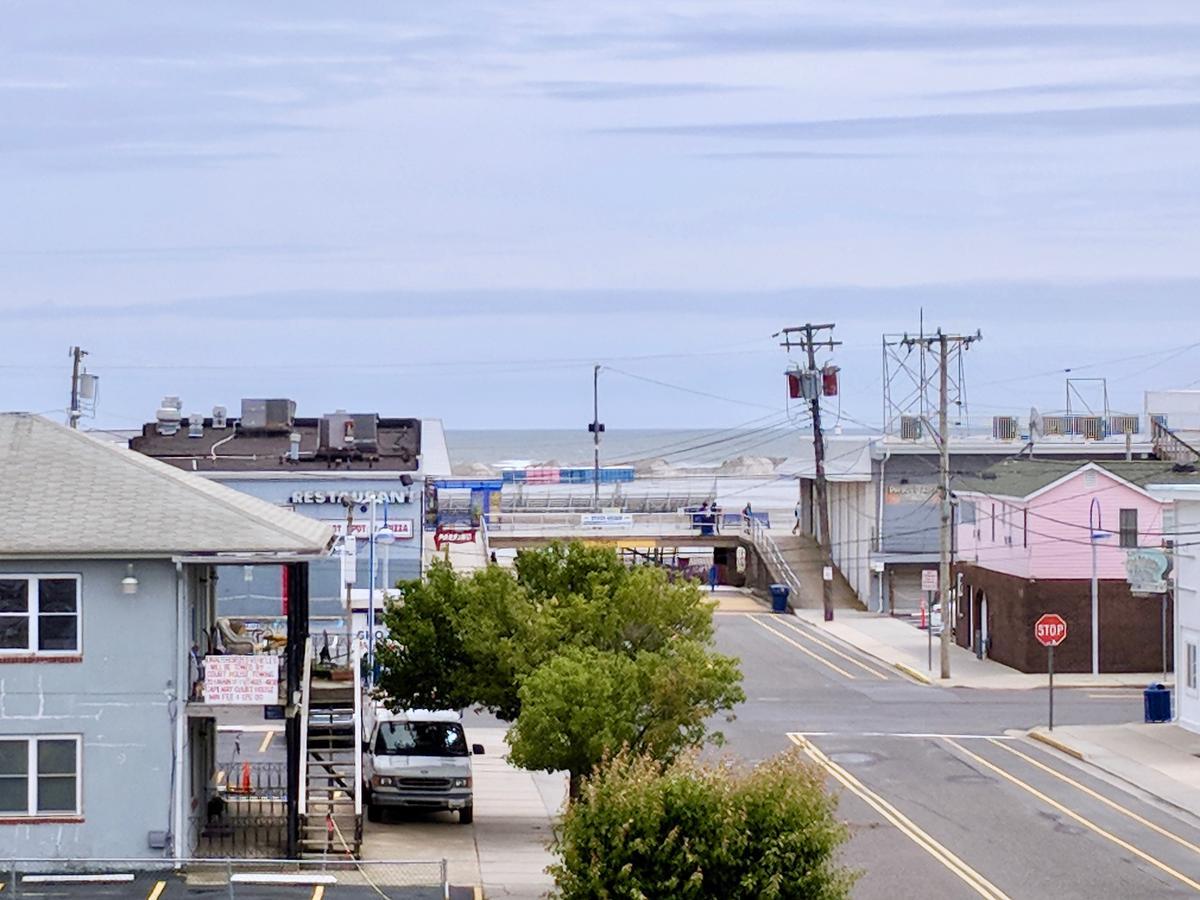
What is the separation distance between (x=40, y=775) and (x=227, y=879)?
397 cm

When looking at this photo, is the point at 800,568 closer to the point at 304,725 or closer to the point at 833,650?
the point at 833,650

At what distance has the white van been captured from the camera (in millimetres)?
31750

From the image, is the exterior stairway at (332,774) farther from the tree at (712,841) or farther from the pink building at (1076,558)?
the pink building at (1076,558)

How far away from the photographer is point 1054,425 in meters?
81.6

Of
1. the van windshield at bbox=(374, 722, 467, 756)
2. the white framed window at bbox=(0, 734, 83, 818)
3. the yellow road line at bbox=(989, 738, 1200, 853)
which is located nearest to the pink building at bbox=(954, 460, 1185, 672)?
the yellow road line at bbox=(989, 738, 1200, 853)

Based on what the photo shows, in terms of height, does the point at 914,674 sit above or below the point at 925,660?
below

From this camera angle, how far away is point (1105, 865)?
27.8 meters

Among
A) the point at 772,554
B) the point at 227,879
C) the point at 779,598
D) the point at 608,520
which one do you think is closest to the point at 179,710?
the point at 227,879

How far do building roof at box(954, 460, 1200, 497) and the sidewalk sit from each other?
35.6ft

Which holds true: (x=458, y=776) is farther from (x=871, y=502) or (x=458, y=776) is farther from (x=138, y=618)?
(x=871, y=502)

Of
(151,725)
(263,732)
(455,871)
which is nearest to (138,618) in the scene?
(151,725)

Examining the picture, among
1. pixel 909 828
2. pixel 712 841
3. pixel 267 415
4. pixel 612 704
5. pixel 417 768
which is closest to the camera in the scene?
pixel 712 841

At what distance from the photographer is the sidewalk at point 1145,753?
35125 mm

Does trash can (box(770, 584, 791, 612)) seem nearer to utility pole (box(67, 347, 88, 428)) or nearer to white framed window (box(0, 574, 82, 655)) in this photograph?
utility pole (box(67, 347, 88, 428))
